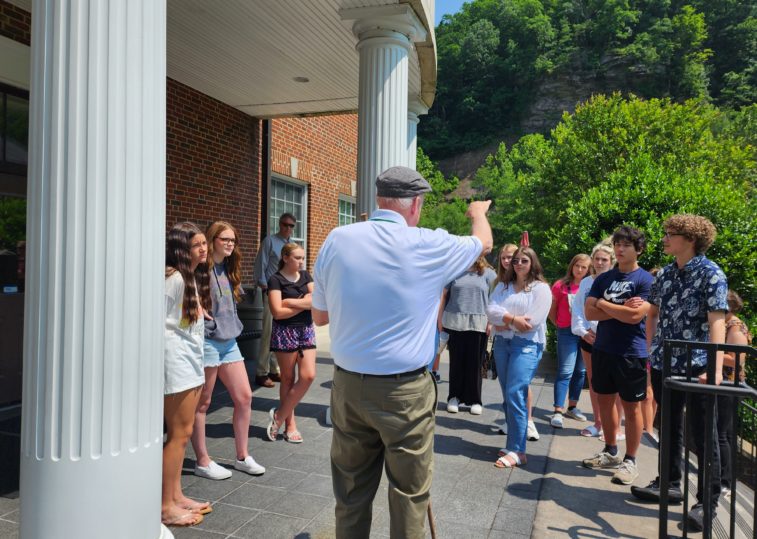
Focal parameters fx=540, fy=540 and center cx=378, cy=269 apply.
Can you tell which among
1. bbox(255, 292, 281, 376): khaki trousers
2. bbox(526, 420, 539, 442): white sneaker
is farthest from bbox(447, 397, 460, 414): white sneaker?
bbox(255, 292, 281, 376): khaki trousers

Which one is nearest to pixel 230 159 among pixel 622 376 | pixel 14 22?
pixel 14 22

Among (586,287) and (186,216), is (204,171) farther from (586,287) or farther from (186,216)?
(586,287)

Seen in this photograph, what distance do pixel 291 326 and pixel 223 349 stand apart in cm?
91

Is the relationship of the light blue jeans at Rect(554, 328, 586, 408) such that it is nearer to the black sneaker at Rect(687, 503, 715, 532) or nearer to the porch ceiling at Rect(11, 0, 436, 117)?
the black sneaker at Rect(687, 503, 715, 532)

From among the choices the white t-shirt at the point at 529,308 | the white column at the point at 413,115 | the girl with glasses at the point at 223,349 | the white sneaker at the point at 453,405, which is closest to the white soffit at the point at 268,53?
the white column at the point at 413,115

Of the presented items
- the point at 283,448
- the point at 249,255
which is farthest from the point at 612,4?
the point at 283,448

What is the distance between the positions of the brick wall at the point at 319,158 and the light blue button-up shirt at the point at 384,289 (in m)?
8.66

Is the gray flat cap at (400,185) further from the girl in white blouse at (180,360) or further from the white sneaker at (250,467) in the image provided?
the white sneaker at (250,467)

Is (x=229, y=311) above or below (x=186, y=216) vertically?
below

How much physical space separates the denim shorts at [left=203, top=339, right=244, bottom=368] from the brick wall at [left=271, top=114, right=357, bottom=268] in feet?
23.6

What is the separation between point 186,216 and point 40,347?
20.7 feet

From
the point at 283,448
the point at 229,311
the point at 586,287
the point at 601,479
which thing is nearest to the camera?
the point at 229,311

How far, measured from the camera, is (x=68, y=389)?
224 centimetres

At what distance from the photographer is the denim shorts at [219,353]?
3.85 metres
